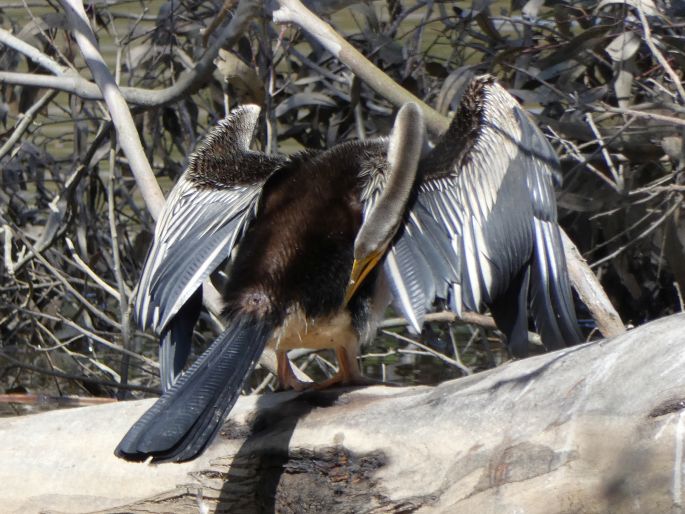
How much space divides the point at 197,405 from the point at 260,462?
9.6 inches

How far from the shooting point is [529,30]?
11.6ft

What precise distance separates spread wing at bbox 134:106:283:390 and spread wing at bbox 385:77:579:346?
1.16ft

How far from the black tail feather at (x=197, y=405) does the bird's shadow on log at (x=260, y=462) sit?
5.3 inches

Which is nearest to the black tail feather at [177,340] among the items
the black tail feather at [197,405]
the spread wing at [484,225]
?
the black tail feather at [197,405]

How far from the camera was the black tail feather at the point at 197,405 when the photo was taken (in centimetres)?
176

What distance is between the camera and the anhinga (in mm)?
2201

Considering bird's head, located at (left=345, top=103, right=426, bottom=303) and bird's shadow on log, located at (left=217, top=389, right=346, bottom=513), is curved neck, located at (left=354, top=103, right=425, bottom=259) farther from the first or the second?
bird's shadow on log, located at (left=217, top=389, right=346, bottom=513)

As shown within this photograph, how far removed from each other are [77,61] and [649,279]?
7.60ft

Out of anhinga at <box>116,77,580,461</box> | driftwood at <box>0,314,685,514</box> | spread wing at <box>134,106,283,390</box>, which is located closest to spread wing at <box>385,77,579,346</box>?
anhinga at <box>116,77,580,461</box>

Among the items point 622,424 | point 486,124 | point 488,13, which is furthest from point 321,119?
point 622,424

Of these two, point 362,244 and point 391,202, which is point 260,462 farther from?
point 391,202

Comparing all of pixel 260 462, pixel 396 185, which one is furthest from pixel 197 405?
pixel 396 185

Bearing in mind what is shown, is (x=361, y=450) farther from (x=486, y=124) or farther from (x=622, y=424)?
(x=486, y=124)

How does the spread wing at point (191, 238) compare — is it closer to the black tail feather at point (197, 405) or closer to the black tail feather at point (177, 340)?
the black tail feather at point (177, 340)
